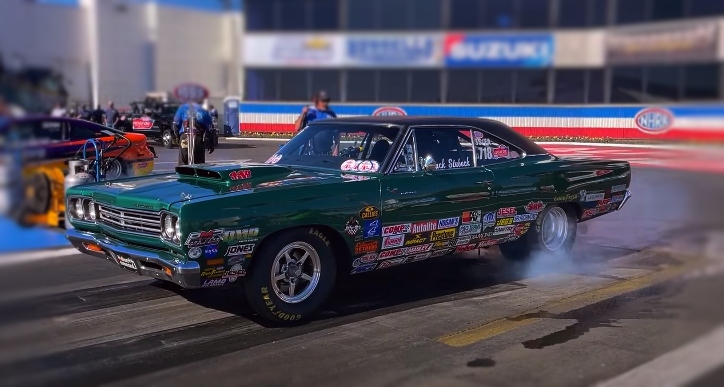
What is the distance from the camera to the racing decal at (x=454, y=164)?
595cm

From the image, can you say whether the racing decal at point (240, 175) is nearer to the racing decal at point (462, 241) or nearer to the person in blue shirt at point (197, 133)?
the person in blue shirt at point (197, 133)

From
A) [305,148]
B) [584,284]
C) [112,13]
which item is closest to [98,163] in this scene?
[305,148]

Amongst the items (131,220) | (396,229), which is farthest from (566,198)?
(131,220)

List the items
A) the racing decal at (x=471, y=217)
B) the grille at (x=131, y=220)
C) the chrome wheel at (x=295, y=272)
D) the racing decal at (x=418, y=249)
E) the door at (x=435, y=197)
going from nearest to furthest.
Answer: the grille at (x=131, y=220) → the chrome wheel at (x=295, y=272) → the door at (x=435, y=197) → the racing decal at (x=418, y=249) → the racing decal at (x=471, y=217)

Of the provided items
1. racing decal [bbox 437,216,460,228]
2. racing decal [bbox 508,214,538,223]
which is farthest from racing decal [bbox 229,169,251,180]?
racing decal [bbox 508,214,538,223]

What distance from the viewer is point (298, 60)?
139 inches

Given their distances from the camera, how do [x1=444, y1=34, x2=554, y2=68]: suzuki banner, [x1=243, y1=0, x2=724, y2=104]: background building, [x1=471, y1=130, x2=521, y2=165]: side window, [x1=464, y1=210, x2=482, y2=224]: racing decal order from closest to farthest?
1. [x1=243, y1=0, x2=724, y2=104]: background building
2. [x1=444, y1=34, x2=554, y2=68]: suzuki banner
3. [x1=464, y1=210, x2=482, y2=224]: racing decal
4. [x1=471, y1=130, x2=521, y2=165]: side window

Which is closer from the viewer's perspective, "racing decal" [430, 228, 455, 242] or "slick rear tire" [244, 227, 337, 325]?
"slick rear tire" [244, 227, 337, 325]

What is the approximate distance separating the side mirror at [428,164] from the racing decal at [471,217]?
467 mm

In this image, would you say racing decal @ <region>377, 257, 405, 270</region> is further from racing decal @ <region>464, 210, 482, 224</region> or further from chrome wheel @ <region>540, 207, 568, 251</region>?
chrome wheel @ <region>540, 207, 568, 251</region>

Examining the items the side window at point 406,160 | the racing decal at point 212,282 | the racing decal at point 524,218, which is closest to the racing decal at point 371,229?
the side window at point 406,160

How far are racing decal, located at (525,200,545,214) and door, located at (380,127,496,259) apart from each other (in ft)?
1.70

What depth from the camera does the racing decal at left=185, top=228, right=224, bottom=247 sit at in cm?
441

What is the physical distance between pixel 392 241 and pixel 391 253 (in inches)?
4.2
